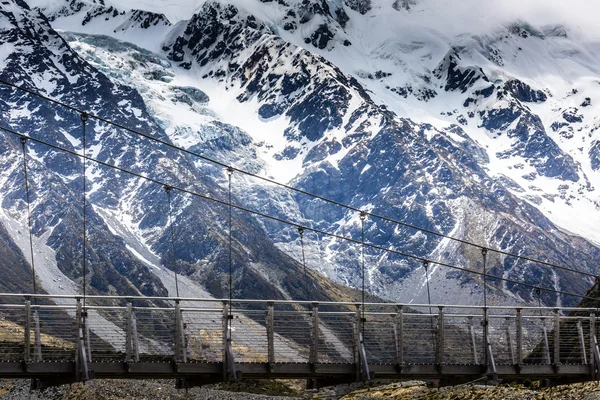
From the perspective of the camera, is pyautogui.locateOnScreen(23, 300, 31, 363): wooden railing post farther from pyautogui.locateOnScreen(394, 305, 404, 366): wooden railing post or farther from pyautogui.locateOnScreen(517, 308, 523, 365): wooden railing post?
pyautogui.locateOnScreen(517, 308, 523, 365): wooden railing post

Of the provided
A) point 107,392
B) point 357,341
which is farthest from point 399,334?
point 107,392

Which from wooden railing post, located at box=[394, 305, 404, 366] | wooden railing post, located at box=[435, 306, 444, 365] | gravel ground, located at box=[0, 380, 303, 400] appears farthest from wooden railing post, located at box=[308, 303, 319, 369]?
gravel ground, located at box=[0, 380, 303, 400]

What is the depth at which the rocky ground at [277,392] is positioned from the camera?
→ 168ft

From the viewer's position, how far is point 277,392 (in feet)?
447

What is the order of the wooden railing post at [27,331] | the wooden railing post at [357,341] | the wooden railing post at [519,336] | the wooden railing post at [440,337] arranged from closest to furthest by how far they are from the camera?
the wooden railing post at [27,331]
the wooden railing post at [357,341]
the wooden railing post at [440,337]
the wooden railing post at [519,336]

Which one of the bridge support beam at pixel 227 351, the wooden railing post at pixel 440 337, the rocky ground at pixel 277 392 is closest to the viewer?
the bridge support beam at pixel 227 351

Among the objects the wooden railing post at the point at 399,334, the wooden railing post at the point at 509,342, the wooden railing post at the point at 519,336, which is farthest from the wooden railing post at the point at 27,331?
the wooden railing post at the point at 509,342

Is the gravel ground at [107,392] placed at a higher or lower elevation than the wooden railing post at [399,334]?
lower

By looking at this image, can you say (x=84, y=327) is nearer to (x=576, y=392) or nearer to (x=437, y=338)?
(x=437, y=338)

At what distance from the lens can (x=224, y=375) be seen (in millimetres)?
39031

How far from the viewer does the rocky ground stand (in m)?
51.1

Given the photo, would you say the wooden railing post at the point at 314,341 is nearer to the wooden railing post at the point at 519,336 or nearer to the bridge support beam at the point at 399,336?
the bridge support beam at the point at 399,336

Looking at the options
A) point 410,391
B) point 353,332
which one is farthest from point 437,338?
point 410,391

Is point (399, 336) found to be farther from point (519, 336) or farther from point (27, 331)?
point (27, 331)
